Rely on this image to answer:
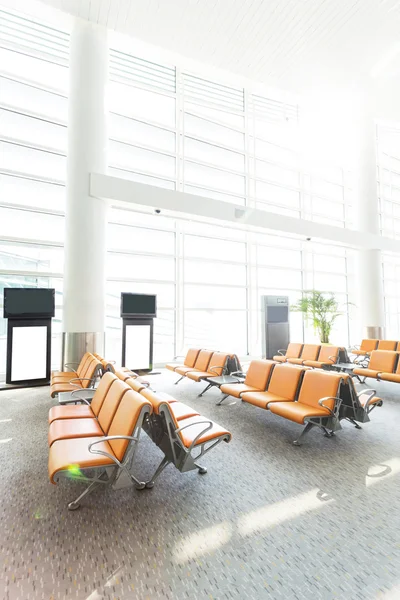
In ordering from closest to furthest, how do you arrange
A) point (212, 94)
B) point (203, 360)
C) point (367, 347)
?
point (203, 360), point (367, 347), point (212, 94)

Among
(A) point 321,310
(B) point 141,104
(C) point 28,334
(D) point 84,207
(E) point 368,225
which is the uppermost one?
(B) point 141,104

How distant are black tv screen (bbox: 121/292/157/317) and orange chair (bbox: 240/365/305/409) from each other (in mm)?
4227

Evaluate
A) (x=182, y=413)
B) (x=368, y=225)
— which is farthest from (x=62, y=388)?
(x=368, y=225)

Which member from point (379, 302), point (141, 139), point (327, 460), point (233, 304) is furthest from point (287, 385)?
point (379, 302)

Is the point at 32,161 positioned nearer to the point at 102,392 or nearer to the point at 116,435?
the point at 102,392

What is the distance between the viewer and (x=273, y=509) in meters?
2.48

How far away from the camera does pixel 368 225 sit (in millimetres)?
12531

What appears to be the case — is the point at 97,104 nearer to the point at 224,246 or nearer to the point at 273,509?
the point at 224,246

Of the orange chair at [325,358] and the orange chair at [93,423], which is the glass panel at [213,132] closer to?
the orange chair at [325,358]

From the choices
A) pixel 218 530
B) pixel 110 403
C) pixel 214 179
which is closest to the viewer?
pixel 218 530

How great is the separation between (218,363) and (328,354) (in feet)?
10.9

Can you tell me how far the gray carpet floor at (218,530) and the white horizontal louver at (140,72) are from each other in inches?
401

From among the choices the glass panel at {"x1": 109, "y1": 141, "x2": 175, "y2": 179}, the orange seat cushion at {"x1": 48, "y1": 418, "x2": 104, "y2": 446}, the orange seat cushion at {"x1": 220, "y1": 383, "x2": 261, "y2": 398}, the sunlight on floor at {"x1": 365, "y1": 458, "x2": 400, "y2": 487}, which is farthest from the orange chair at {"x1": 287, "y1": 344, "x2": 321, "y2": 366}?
the glass panel at {"x1": 109, "y1": 141, "x2": 175, "y2": 179}

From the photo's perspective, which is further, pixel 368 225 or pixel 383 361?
pixel 368 225
